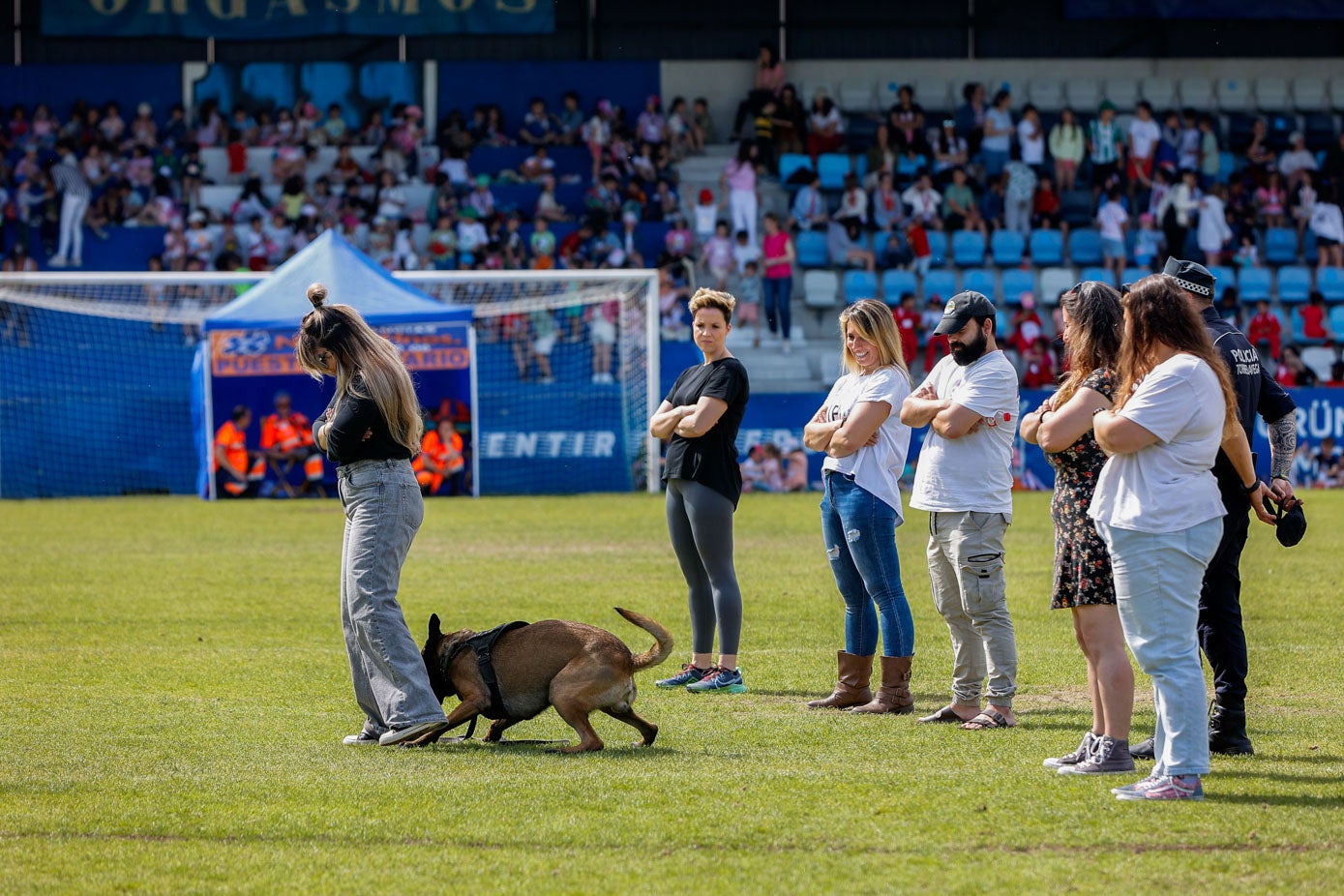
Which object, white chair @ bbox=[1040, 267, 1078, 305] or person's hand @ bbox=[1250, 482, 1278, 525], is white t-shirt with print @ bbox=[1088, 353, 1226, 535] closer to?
person's hand @ bbox=[1250, 482, 1278, 525]

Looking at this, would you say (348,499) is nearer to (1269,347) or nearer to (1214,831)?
(1214,831)

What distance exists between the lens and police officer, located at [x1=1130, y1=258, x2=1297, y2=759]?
19.8 ft

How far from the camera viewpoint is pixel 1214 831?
4.83 metres

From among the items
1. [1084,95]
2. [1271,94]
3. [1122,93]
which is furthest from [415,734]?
[1271,94]

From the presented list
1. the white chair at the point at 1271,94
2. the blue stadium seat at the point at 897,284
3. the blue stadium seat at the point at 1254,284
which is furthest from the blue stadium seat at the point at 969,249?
the white chair at the point at 1271,94

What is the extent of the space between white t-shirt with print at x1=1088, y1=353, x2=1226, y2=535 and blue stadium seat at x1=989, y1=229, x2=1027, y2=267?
23.3 m

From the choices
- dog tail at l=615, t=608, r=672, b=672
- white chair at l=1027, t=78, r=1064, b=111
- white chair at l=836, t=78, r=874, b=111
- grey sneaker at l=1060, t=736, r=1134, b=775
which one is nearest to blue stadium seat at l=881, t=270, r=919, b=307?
white chair at l=836, t=78, r=874, b=111

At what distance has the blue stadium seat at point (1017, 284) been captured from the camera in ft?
89.4

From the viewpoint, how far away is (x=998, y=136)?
29.4m

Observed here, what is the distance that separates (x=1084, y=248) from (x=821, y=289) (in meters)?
5.02

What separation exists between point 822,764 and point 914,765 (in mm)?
349

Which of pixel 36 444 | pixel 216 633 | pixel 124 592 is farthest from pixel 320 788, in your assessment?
pixel 36 444

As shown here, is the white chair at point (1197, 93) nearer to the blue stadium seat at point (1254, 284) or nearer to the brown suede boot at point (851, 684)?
the blue stadium seat at point (1254, 284)

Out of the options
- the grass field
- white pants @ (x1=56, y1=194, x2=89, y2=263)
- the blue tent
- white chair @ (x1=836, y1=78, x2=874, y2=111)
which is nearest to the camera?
the grass field
